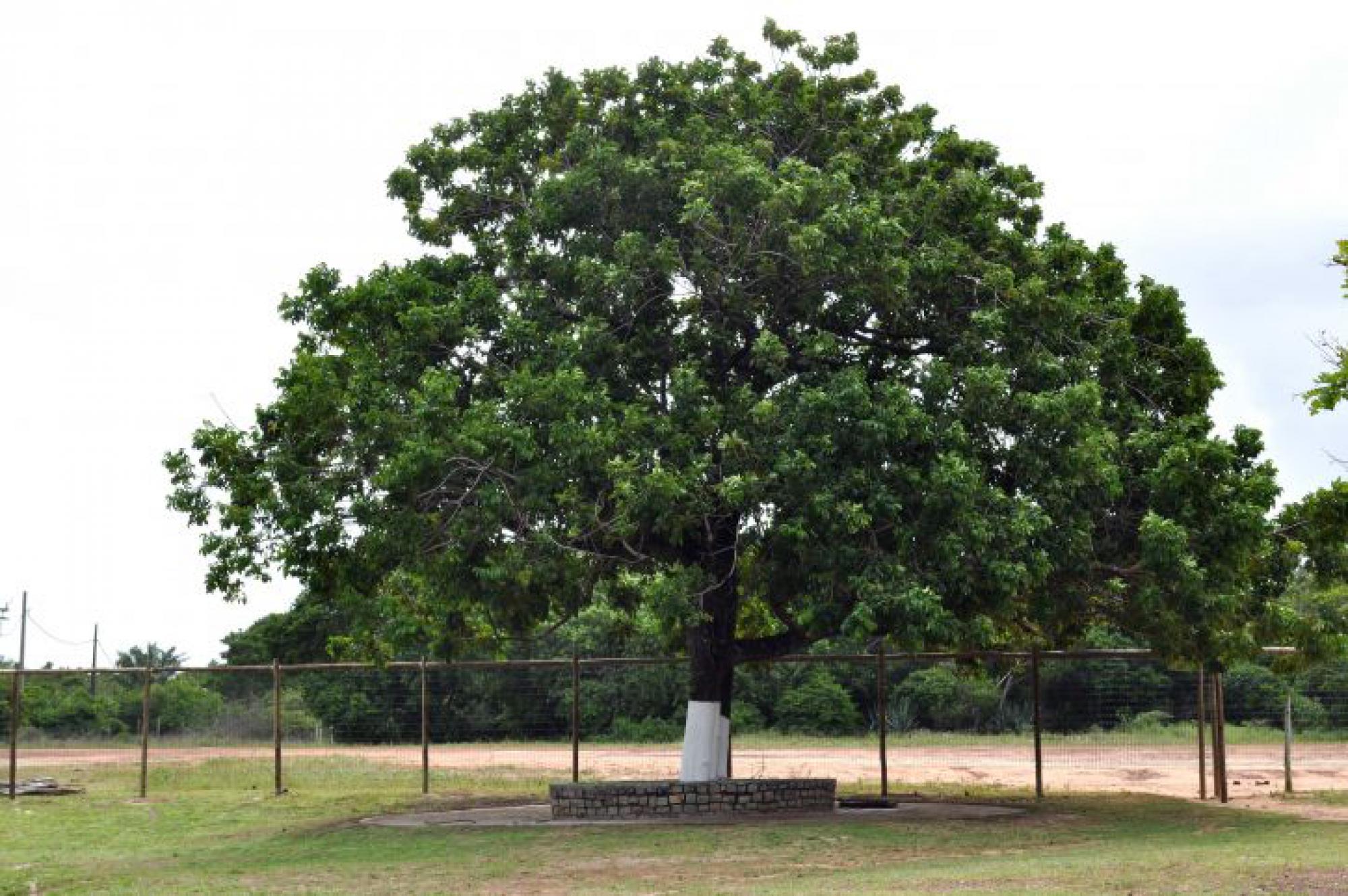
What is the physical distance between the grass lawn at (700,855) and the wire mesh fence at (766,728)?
373cm

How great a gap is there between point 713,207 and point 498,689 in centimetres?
2568

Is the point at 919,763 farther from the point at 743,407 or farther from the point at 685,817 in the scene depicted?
the point at 743,407

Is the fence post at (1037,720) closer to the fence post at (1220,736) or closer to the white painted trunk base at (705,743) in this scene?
the fence post at (1220,736)

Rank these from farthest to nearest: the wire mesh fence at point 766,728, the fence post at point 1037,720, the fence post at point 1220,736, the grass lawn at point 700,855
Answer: the wire mesh fence at point 766,728
the fence post at point 1037,720
the fence post at point 1220,736
the grass lawn at point 700,855

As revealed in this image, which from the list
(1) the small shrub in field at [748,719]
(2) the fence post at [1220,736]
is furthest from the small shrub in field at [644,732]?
(2) the fence post at [1220,736]

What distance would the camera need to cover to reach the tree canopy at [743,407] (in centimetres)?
1928

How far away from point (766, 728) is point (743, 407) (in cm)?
2177

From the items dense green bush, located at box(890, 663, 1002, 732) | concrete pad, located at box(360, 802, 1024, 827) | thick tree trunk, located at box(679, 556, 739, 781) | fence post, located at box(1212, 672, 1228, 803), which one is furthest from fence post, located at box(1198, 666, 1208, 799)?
dense green bush, located at box(890, 663, 1002, 732)

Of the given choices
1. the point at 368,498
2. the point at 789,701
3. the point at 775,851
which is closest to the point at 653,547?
the point at 368,498

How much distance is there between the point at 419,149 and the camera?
23.1 metres

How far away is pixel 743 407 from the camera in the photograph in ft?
65.6

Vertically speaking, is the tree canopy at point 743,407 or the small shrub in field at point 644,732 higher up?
the tree canopy at point 743,407

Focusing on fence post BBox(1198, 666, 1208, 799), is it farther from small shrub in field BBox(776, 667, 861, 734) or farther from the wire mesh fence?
small shrub in field BBox(776, 667, 861, 734)

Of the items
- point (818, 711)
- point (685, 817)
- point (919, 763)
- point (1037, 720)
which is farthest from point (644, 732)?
point (685, 817)
